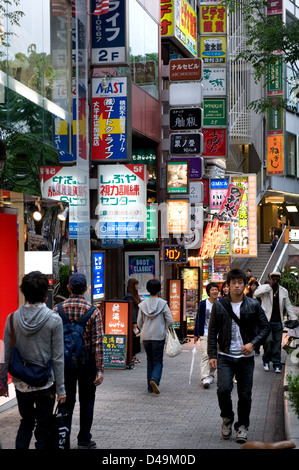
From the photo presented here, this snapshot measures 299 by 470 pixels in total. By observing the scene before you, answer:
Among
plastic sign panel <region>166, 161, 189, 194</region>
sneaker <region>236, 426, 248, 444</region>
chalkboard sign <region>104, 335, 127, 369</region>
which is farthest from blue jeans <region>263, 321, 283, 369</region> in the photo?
plastic sign panel <region>166, 161, 189, 194</region>

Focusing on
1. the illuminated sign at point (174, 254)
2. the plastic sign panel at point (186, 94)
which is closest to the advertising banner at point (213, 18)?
the plastic sign panel at point (186, 94)

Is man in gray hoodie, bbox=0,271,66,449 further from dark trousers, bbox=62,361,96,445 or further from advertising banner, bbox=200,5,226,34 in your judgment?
advertising banner, bbox=200,5,226,34

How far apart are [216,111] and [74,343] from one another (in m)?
20.0

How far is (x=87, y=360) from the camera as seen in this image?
7.70 metres

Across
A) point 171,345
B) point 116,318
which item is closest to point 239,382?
point 171,345

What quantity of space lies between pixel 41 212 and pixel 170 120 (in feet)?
35.4

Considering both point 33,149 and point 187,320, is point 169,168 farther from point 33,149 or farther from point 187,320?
point 33,149

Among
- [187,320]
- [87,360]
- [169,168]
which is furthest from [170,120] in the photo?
[87,360]

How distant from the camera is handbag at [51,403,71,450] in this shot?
21.9 feet

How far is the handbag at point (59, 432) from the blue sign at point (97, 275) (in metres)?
8.21

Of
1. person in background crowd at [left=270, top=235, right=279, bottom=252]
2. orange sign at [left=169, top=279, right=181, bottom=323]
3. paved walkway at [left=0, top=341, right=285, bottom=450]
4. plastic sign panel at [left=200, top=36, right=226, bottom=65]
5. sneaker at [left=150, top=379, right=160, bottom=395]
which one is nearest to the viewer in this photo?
paved walkway at [left=0, top=341, right=285, bottom=450]

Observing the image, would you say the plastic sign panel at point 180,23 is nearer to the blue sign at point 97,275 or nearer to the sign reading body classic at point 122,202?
the sign reading body classic at point 122,202

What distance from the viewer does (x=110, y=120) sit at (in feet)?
55.1

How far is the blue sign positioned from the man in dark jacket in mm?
6742
